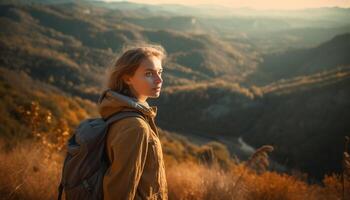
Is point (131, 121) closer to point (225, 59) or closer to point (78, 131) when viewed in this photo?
point (78, 131)

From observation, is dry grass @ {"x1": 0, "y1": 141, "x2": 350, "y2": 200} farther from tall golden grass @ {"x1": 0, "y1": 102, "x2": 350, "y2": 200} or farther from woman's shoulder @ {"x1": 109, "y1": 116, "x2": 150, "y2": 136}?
woman's shoulder @ {"x1": 109, "y1": 116, "x2": 150, "y2": 136}

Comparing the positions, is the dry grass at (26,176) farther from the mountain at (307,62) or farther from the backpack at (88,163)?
the mountain at (307,62)

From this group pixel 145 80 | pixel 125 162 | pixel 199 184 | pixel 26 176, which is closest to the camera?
pixel 125 162

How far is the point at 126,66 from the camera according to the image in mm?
2342

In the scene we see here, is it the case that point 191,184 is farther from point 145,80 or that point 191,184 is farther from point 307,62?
point 307,62

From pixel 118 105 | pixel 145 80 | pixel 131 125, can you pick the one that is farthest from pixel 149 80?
pixel 131 125

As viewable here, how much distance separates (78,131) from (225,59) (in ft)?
384

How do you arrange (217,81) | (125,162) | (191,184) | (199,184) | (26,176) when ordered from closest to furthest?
(125,162) < (26,176) < (199,184) < (191,184) < (217,81)

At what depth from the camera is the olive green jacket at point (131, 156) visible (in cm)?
199

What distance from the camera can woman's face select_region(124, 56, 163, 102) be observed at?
2334 millimetres

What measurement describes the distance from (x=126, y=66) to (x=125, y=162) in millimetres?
638

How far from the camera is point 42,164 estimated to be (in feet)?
15.4

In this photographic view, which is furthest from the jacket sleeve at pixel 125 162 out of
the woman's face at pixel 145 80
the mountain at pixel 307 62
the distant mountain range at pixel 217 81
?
the mountain at pixel 307 62

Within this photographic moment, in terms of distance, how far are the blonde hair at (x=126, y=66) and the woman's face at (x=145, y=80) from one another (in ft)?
0.08
